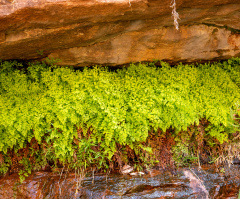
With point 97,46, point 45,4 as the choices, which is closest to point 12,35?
point 45,4

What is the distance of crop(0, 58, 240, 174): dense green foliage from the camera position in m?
3.82

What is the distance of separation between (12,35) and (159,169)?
13.2ft

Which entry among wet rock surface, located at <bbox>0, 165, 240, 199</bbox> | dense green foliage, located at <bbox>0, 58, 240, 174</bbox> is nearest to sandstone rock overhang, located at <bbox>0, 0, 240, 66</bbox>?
dense green foliage, located at <bbox>0, 58, 240, 174</bbox>

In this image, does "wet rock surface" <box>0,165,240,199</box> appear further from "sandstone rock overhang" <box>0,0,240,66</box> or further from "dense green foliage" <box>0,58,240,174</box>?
"sandstone rock overhang" <box>0,0,240,66</box>

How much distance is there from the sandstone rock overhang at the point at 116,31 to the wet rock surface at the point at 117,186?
102 inches

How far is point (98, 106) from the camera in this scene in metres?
3.89

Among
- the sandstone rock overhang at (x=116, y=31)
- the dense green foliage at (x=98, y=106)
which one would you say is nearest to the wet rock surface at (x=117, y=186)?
the dense green foliage at (x=98, y=106)

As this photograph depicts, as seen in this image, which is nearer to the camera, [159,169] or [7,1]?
[7,1]

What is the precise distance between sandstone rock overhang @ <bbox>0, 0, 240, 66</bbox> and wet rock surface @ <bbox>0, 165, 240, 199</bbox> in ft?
8.50

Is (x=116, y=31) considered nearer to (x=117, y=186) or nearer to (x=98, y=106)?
(x=98, y=106)

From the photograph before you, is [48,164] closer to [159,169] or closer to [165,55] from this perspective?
[159,169]

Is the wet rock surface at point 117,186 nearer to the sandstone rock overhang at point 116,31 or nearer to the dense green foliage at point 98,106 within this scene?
the dense green foliage at point 98,106

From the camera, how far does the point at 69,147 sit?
Answer: 391 cm

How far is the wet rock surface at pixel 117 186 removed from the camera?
13.3 feet
